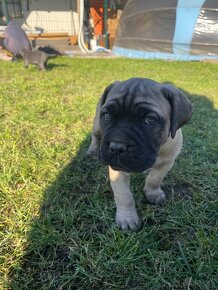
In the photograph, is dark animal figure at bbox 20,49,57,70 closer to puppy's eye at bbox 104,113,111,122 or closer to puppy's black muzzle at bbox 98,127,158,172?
puppy's eye at bbox 104,113,111,122

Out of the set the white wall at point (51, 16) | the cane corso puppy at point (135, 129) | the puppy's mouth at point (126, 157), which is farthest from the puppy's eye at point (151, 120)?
the white wall at point (51, 16)

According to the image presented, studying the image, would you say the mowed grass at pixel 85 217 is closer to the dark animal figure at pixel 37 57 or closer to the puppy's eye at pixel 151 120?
the puppy's eye at pixel 151 120

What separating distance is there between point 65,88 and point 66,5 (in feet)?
41.5

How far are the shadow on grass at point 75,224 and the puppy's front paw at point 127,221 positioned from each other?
0.08m

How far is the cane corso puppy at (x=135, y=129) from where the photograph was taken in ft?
6.80

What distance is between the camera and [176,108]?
230cm

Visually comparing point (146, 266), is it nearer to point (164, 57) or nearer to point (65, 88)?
point (65, 88)

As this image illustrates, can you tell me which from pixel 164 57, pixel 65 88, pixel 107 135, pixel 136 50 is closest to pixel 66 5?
pixel 136 50

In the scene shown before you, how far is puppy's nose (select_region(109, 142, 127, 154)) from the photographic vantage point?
2031mm

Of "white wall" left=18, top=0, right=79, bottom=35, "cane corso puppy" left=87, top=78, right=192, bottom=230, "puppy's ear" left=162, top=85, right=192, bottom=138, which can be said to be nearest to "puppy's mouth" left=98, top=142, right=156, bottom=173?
"cane corso puppy" left=87, top=78, right=192, bottom=230

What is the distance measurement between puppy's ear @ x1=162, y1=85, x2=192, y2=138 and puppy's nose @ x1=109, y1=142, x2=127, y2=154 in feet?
1.54

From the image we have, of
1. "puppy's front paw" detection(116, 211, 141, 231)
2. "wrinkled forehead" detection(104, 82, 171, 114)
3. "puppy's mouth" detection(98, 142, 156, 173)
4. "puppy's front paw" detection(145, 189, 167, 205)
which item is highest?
"wrinkled forehead" detection(104, 82, 171, 114)

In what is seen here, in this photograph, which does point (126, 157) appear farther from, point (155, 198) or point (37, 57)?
point (37, 57)

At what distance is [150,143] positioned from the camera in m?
2.17
